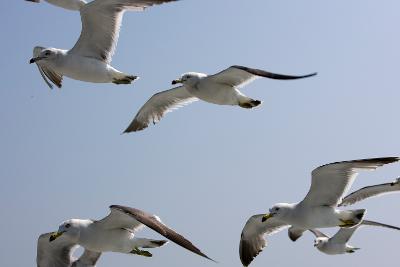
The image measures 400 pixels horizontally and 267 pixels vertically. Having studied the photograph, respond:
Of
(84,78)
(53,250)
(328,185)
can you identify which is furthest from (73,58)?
(328,185)

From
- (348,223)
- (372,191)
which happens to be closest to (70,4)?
(348,223)

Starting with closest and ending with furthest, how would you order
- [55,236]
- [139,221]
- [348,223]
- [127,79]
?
[139,221] < [55,236] < [348,223] < [127,79]

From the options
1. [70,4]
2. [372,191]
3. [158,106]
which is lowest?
[372,191]

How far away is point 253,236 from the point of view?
16.2 meters

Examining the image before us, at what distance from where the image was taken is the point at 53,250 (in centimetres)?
1416

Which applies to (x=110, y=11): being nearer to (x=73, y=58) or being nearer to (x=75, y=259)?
(x=73, y=58)

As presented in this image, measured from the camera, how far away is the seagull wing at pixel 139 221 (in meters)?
10.3

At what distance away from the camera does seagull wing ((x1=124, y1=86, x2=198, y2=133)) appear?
17719 millimetres

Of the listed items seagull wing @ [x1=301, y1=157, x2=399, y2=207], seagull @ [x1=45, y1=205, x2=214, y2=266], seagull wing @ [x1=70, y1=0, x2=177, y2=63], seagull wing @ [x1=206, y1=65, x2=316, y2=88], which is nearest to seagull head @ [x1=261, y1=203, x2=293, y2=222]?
seagull wing @ [x1=301, y1=157, x2=399, y2=207]

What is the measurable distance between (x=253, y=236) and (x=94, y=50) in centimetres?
516

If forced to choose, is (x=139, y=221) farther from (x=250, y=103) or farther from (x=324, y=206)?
(x=250, y=103)

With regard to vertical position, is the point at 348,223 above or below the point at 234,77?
below

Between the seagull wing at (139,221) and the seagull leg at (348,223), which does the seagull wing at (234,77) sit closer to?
the seagull leg at (348,223)

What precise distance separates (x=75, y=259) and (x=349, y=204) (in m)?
6.83
